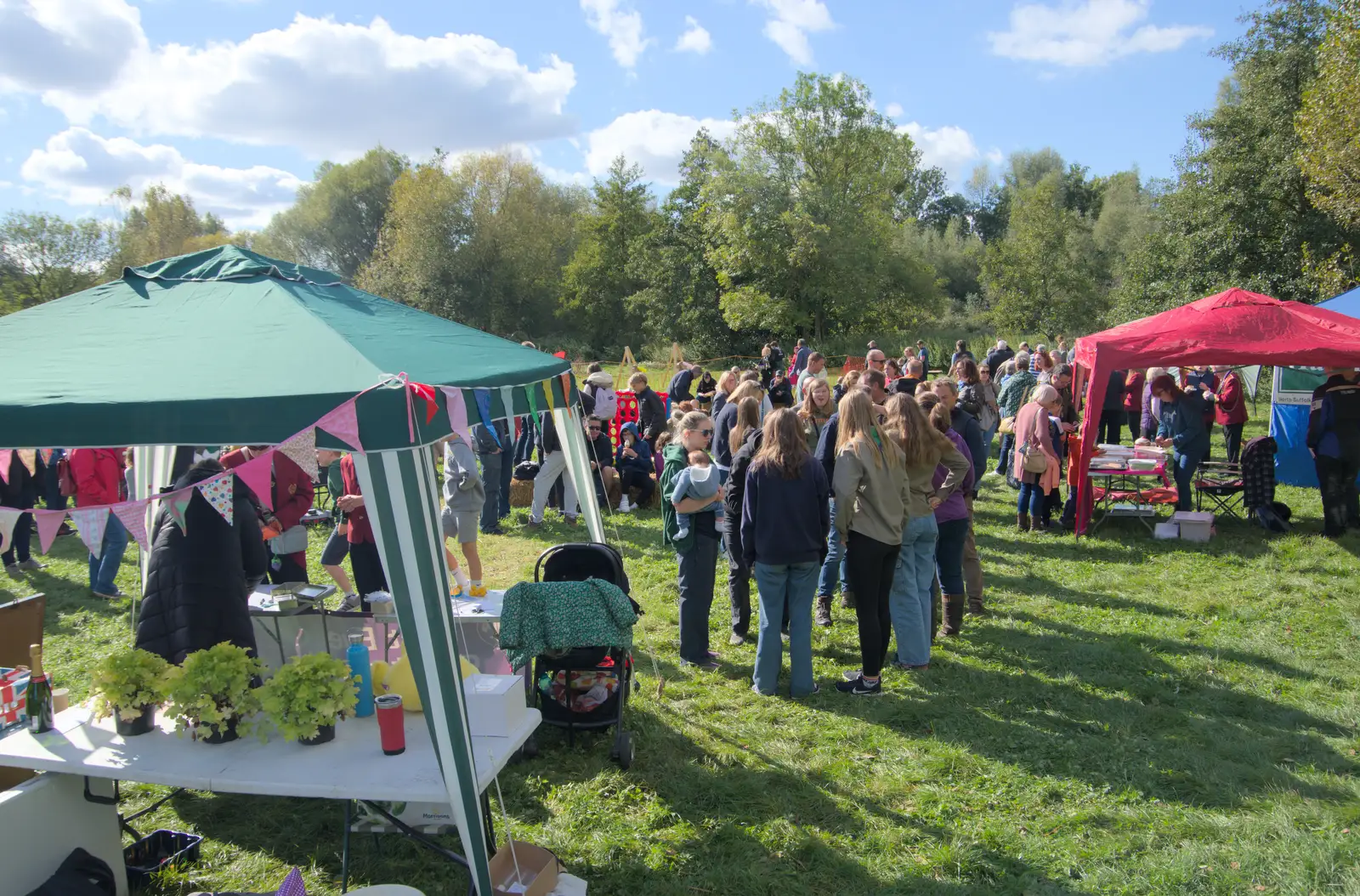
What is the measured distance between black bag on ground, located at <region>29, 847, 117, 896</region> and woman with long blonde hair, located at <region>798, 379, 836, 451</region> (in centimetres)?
505

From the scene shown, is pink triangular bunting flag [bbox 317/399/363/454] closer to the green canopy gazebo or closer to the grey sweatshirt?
the green canopy gazebo

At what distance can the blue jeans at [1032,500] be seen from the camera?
8883mm

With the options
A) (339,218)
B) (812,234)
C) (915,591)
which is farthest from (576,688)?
(339,218)

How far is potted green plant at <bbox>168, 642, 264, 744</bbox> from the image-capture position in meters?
3.36

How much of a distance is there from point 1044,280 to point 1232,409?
81.0 ft

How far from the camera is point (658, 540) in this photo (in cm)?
898

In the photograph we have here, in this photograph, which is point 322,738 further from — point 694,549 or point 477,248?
point 477,248

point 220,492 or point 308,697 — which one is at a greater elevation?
point 220,492

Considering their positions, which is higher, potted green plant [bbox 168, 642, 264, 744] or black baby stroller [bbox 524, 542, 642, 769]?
potted green plant [bbox 168, 642, 264, 744]

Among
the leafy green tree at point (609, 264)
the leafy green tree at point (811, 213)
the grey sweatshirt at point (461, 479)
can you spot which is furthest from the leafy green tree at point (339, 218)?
the grey sweatshirt at point (461, 479)

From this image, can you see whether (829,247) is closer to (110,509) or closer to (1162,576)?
(1162,576)

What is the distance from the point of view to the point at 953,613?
611 cm

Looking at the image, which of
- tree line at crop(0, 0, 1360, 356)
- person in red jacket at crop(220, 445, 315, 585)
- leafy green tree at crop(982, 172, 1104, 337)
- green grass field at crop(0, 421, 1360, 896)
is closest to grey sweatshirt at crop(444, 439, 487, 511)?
person in red jacket at crop(220, 445, 315, 585)

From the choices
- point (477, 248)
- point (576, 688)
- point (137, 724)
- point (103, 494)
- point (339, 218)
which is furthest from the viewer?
point (339, 218)
